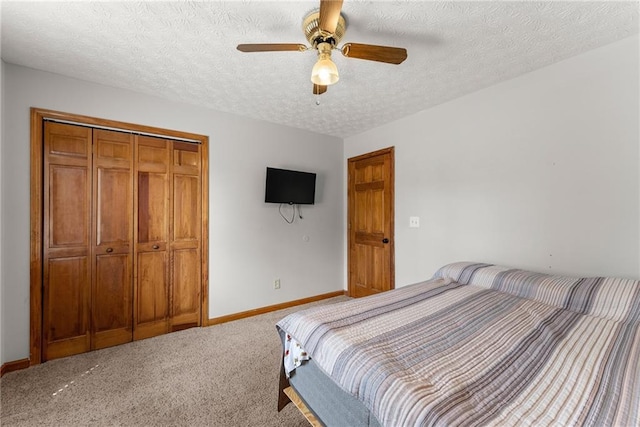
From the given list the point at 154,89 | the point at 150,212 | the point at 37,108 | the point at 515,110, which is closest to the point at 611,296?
the point at 515,110

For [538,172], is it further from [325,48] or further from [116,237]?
[116,237]

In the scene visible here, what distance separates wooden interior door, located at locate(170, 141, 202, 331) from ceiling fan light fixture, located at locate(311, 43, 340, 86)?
1.94 meters

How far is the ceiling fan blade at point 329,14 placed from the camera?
1205mm

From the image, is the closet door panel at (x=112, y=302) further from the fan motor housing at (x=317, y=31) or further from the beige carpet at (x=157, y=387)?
the fan motor housing at (x=317, y=31)

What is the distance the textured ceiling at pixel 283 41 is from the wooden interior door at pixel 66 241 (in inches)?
25.0

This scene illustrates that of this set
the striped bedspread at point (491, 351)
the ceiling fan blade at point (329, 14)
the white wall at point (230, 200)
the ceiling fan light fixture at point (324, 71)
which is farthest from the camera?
the white wall at point (230, 200)

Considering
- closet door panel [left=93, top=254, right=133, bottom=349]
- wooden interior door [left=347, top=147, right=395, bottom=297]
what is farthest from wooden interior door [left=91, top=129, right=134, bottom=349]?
wooden interior door [left=347, top=147, right=395, bottom=297]

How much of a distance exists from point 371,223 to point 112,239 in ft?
9.65

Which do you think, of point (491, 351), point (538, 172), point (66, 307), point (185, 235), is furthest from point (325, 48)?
point (66, 307)

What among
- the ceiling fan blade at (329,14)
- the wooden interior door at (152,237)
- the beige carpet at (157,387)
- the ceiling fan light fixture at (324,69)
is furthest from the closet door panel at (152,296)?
the ceiling fan blade at (329,14)

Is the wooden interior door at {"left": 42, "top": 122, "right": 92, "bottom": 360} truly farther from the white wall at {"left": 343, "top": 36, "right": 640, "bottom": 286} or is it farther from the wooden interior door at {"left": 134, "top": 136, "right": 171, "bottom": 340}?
the white wall at {"left": 343, "top": 36, "right": 640, "bottom": 286}

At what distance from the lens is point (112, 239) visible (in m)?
2.44

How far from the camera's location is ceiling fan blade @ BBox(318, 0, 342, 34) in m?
1.21

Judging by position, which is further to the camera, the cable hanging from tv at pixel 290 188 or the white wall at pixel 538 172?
the cable hanging from tv at pixel 290 188
